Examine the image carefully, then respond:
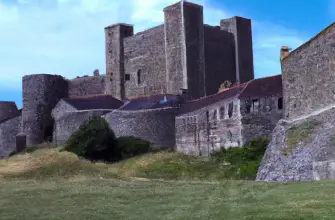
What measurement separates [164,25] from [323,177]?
3067 centimetres

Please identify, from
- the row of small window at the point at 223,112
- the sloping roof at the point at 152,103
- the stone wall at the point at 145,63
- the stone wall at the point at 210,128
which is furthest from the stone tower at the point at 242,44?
the row of small window at the point at 223,112

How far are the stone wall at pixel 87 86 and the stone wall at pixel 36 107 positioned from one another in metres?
3.56

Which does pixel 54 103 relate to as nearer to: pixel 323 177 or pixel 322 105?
pixel 322 105

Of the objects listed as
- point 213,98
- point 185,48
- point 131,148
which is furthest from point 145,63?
point 213,98

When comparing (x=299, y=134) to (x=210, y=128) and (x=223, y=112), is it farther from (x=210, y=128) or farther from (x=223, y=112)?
(x=210, y=128)

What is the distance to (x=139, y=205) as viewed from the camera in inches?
570

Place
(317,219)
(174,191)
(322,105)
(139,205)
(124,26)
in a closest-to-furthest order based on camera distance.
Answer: (317,219) → (139,205) → (174,191) → (322,105) → (124,26)

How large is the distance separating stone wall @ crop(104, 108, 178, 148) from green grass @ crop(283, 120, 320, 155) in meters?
17.5

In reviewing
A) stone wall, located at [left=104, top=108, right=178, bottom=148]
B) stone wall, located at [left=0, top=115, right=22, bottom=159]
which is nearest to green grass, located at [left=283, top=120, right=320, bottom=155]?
stone wall, located at [left=104, top=108, right=178, bottom=148]

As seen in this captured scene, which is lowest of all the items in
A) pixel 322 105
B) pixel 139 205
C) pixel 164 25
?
pixel 139 205

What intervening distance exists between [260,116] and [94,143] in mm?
13451

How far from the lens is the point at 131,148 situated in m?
38.2

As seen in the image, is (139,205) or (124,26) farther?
(124,26)

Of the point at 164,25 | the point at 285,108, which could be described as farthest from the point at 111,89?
the point at 285,108
